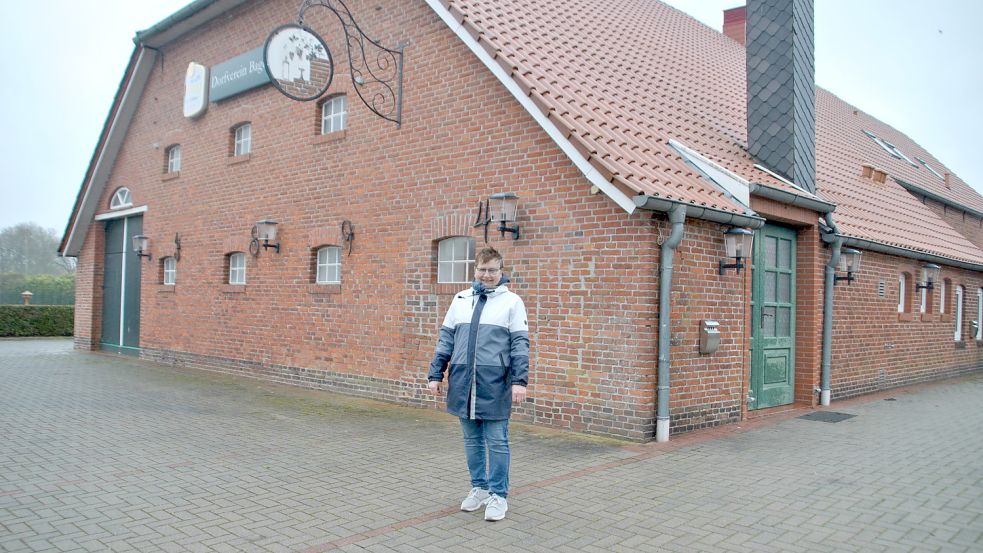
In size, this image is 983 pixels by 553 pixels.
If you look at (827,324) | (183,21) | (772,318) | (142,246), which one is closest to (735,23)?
(827,324)

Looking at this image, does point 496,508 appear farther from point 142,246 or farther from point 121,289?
point 121,289

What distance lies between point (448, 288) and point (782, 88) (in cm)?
550

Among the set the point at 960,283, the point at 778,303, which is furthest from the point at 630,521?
the point at 960,283

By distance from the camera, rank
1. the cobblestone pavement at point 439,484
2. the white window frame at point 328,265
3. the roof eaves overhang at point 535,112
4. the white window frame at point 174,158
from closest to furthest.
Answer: the cobblestone pavement at point 439,484 < the roof eaves overhang at point 535,112 < the white window frame at point 328,265 < the white window frame at point 174,158

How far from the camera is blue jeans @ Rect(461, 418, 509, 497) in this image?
16.3ft

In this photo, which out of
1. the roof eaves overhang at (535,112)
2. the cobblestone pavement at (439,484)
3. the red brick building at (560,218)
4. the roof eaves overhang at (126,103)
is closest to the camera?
the cobblestone pavement at (439,484)

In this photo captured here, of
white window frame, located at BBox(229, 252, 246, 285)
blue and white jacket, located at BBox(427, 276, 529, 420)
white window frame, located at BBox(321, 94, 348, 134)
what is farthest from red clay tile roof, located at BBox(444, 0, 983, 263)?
white window frame, located at BBox(229, 252, 246, 285)

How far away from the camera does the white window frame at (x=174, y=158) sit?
1569cm

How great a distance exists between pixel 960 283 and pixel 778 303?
7.47 m

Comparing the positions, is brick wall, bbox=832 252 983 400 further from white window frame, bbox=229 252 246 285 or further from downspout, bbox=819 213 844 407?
white window frame, bbox=229 252 246 285

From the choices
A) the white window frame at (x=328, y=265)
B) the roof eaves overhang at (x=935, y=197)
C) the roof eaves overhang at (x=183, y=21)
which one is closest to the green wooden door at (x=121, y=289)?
the roof eaves overhang at (x=183, y=21)

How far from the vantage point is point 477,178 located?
913 cm

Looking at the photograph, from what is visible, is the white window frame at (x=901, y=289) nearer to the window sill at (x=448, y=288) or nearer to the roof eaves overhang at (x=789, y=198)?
the roof eaves overhang at (x=789, y=198)

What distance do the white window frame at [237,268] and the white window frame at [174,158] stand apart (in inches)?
126
